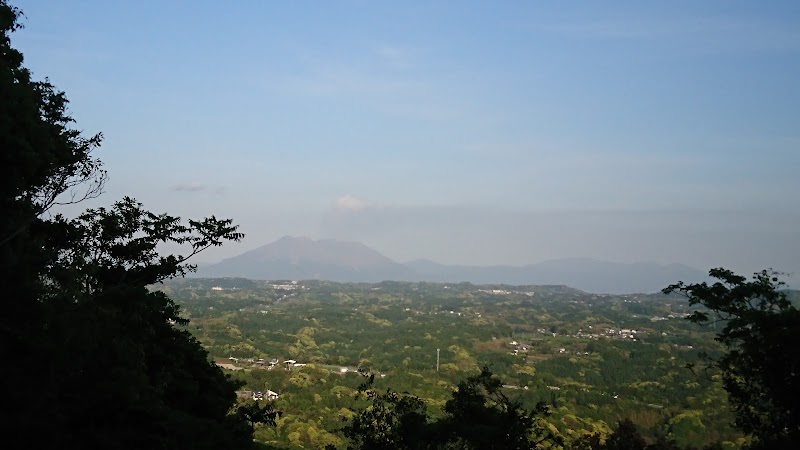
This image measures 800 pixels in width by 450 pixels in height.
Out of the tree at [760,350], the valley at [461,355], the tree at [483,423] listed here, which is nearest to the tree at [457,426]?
the tree at [483,423]

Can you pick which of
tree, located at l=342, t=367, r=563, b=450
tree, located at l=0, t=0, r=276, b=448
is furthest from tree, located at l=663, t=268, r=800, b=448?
tree, located at l=0, t=0, r=276, b=448

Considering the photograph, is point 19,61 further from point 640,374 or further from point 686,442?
point 640,374

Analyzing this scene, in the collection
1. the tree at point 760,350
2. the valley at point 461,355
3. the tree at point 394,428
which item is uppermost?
the tree at point 760,350

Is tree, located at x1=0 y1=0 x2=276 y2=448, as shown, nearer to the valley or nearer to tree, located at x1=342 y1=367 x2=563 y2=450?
tree, located at x1=342 y1=367 x2=563 y2=450

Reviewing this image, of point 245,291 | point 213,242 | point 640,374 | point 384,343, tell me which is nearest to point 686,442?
point 640,374

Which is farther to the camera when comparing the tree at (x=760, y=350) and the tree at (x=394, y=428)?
the tree at (x=394, y=428)

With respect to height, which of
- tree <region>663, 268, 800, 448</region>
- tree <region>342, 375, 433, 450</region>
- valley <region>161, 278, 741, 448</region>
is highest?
tree <region>663, 268, 800, 448</region>

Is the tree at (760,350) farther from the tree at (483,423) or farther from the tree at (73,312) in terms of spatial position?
the tree at (73,312)
